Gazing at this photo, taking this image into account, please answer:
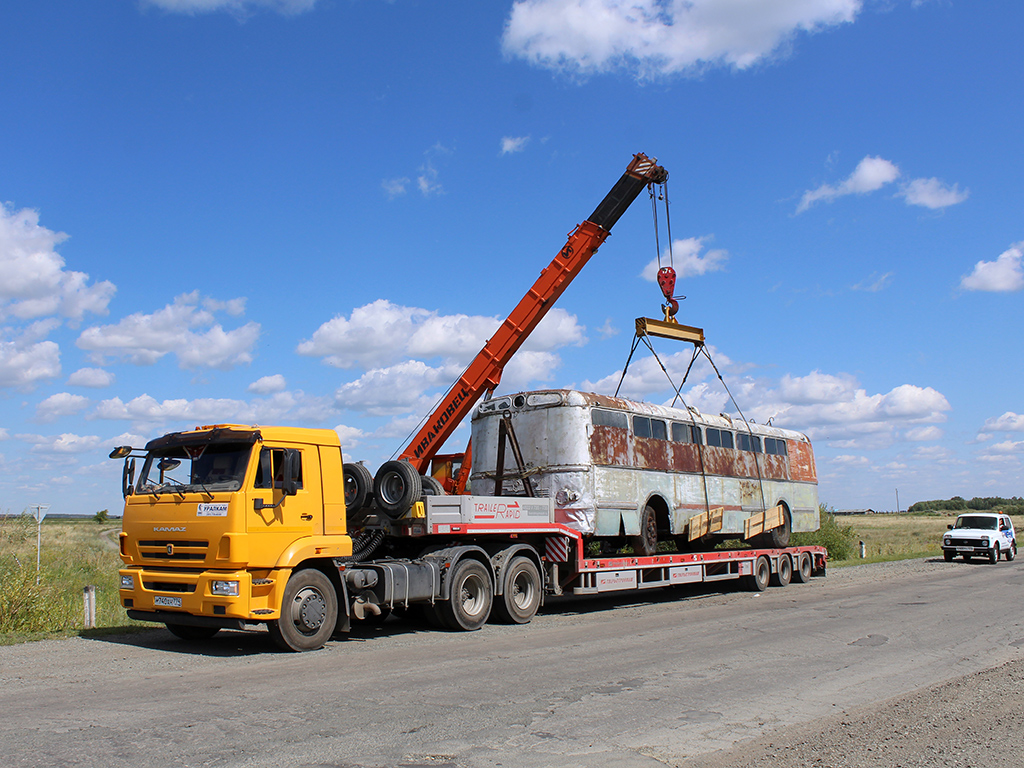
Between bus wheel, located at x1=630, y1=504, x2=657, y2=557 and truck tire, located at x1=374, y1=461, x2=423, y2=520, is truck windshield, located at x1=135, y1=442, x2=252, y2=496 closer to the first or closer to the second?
truck tire, located at x1=374, y1=461, x2=423, y2=520

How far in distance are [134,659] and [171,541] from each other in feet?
4.63

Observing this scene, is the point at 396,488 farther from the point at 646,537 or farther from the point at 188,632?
the point at 646,537

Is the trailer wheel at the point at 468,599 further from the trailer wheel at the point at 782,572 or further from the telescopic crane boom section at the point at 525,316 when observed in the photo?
the trailer wheel at the point at 782,572

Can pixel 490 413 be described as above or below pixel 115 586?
above

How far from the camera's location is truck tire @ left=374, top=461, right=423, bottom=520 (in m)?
12.3

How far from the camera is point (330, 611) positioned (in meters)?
10.8

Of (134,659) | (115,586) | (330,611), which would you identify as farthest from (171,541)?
(115,586)

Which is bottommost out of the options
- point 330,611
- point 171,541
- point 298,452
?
point 330,611

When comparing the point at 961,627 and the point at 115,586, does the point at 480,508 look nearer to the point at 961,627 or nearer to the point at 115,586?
the point at 961,627

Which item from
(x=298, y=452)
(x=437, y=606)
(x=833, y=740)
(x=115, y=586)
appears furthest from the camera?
(x=115, y=586)

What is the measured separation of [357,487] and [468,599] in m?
2.48

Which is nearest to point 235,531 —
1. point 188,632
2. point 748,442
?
point 188,632

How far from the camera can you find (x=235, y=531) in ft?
32.1

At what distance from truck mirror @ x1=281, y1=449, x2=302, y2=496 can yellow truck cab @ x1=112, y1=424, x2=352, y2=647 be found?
0.01 meters
